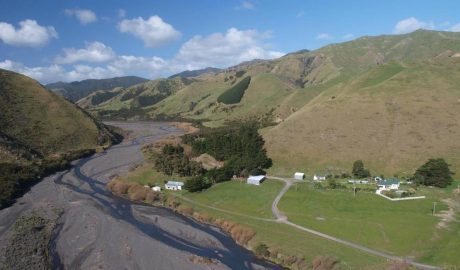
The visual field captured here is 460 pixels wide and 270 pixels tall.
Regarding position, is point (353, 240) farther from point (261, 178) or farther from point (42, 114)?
point (42, 114)

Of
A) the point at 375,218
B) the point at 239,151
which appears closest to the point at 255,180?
the point at 239,151

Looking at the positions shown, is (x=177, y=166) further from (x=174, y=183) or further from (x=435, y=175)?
(x=435, y=175)

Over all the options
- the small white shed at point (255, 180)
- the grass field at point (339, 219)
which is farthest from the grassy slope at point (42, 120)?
the small white shed at point (255, 180)

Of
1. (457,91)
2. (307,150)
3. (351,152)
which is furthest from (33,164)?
(457,91)

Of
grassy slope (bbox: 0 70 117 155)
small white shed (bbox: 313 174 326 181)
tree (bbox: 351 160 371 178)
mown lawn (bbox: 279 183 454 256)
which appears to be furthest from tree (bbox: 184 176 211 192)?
grassy slope (bbox: 0 70 117 155)

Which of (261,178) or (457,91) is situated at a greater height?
(457,91)

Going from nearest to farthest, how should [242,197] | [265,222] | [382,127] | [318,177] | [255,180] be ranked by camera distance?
[265,222] < [242,197] < [255,180] < [318,177] < [382,127]
